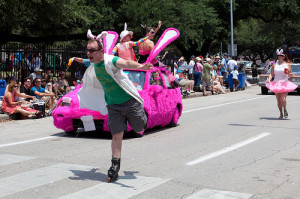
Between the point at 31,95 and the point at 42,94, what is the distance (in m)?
0.52

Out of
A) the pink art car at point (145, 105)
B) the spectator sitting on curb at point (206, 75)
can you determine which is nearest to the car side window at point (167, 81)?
the pink art car at point (145, 105)

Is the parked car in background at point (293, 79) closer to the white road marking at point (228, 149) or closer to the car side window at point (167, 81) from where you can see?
the car side window at point (167, 81)

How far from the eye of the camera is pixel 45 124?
Result: 12672 mm

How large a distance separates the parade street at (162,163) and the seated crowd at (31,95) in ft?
5.28

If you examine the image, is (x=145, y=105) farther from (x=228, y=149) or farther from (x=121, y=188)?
(x=121, y=188)

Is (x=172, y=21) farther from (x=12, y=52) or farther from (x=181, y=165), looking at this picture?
(x=181, y=165)

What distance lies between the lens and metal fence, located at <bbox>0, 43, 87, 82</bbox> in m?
19.1

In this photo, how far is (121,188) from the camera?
585 cm

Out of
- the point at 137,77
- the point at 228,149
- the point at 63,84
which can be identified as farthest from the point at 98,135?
the point at 63,84

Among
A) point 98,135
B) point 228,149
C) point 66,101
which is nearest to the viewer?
point 228,149

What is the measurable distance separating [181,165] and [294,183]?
1.71 m

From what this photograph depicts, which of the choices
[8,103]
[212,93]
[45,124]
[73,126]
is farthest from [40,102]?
[212,93]

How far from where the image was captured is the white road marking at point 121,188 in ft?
18.0

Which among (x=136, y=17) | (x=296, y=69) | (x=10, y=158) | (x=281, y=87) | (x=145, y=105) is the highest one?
(x=136, y=17)
